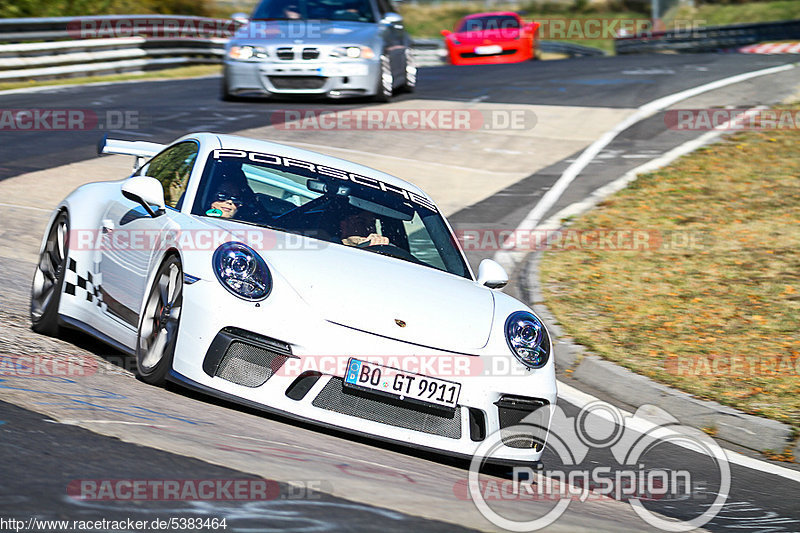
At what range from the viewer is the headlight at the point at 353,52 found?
16.3 meters

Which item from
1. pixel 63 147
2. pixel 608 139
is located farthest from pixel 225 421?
pixel 608 139

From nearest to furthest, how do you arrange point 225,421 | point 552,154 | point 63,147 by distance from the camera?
point 225,421, point 63,147, point 552,154

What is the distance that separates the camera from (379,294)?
17.4 feet

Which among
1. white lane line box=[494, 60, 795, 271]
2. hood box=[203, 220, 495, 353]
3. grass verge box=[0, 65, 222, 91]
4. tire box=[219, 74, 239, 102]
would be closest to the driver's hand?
hood box=[203, 220, 495, 353]

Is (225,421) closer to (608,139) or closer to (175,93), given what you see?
(608,139)

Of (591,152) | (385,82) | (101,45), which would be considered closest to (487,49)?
(101,45)

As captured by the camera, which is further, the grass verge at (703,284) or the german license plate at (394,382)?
the grass verge at (703,284)

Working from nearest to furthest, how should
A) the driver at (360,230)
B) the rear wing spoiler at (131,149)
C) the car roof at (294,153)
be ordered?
the driver at (360,230) → the car roof at (294,153) → the rear wing spoiler at (131,149)

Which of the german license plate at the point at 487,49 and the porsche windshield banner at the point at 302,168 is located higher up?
the porsche windshield banner at the point at 302,168

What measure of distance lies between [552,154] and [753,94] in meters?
5.41

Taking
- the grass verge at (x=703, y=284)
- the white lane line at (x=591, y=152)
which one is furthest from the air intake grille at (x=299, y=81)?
the grass verge at (x=703, y=284)

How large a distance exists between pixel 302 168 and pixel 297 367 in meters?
1.77

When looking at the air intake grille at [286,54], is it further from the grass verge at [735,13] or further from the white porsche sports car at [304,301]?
the grass verge at [735,13]

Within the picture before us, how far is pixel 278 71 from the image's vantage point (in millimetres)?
A: 16375
